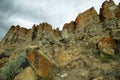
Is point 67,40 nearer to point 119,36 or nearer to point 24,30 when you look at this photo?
point 119,36

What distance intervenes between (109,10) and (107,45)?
1595cm

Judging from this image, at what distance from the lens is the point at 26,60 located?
1786 centimetres

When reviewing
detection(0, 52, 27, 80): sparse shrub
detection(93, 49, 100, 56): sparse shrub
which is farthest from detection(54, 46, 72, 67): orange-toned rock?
detection(0, 52, 27, 80): sparse shrub

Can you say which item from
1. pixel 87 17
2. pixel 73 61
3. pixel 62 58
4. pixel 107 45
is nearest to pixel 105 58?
pixel 107 45

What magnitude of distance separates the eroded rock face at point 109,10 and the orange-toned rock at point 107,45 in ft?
38.6

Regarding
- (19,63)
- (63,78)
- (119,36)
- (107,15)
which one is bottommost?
(63,78)

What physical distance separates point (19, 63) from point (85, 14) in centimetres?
2388

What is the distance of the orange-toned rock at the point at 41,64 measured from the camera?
51.1 feet

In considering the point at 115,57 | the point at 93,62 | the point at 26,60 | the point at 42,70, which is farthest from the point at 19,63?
the point at 115,57

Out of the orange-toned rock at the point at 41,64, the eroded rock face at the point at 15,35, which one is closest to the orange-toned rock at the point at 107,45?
the orange-toned rock at the point at 41,64

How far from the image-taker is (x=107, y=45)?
56.0ft

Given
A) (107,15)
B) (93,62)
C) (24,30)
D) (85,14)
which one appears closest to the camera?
(93,62)

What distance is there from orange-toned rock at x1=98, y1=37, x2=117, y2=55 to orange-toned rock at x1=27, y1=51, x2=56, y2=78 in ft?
14.6

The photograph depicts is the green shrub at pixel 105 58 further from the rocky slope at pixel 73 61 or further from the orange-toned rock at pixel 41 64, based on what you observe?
the orange-toned rock at pixel 41 64
